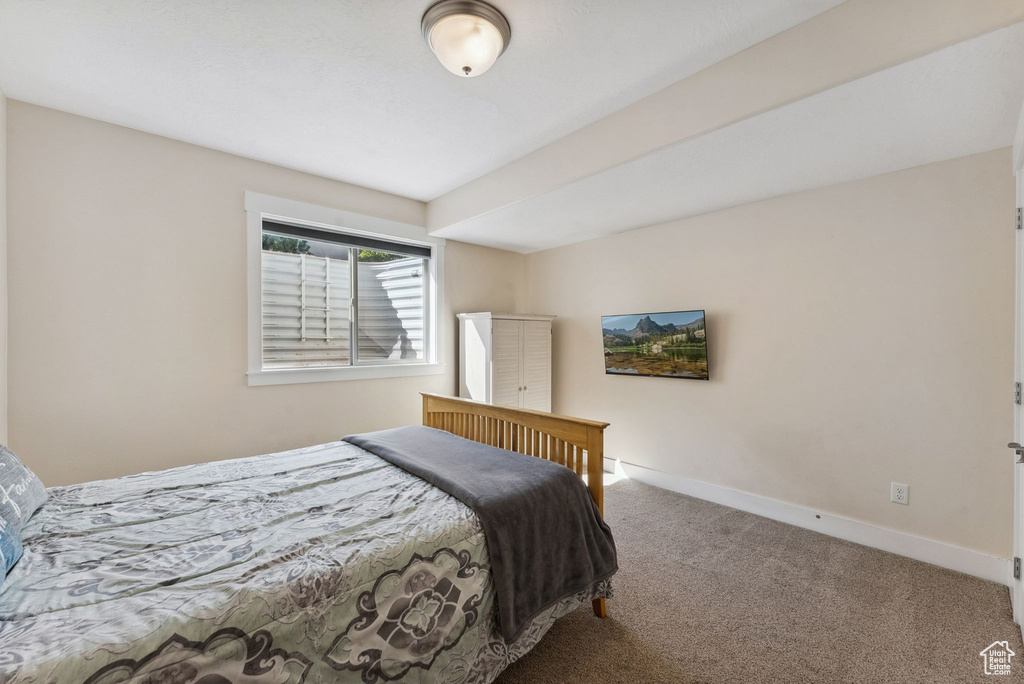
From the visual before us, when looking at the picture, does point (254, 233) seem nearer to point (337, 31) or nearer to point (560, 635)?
point (337, 31)

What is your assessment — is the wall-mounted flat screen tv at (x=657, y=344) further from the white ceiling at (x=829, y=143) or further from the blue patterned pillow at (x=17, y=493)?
the blue patterned pillow at (x=17, y=493)

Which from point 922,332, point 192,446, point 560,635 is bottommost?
point 560,635

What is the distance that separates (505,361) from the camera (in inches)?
159

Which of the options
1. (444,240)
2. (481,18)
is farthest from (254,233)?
(481,18)

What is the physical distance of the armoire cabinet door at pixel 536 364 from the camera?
168 inches

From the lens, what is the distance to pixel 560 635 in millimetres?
1889

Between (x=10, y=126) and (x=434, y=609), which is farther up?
(x=10, y=126)

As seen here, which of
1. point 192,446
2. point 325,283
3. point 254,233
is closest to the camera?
point 192,446

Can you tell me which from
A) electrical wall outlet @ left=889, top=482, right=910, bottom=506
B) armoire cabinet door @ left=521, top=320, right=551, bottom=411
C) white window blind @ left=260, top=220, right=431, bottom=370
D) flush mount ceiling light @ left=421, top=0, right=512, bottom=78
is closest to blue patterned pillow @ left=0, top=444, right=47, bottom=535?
white window blind @ left=260, top=220, right=431, bottom=370

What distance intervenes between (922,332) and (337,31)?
3.48 metres

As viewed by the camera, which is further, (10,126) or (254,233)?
(254,233)

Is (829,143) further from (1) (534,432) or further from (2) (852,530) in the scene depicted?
(2) (852,530)

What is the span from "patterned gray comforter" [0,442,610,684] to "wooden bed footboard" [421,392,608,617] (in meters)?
0.54

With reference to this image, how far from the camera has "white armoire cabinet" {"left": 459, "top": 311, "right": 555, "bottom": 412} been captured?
3.96 m
